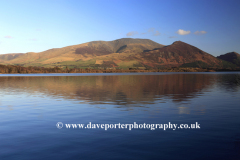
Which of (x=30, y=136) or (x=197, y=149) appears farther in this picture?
(x=30, y=136)

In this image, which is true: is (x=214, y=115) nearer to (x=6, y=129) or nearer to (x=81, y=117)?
(x=81, y=117)

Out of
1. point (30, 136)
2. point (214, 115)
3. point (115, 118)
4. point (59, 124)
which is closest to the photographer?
point (30, 136)

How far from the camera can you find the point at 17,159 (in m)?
11.1

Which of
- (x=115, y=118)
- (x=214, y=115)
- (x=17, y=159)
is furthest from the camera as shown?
(x=214, y=115)

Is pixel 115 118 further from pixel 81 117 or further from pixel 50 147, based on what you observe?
pixel 50 147

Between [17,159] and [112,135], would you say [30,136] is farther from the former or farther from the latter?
[112,135]

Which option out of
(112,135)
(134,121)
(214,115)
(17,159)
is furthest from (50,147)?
(214,115)

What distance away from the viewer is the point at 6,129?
17031 mm

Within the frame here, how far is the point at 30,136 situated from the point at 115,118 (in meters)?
8.45

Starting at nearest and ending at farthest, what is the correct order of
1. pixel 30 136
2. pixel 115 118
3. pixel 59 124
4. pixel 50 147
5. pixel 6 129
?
pixel 50 147 < pixel 30 136 < pixel 6 129 < pixel 59 124 < pixel 115 118

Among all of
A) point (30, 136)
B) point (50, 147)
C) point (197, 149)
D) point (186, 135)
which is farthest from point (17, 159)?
point (186, 135)

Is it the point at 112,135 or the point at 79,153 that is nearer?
the point at 79,153

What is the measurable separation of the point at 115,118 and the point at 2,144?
1042 cm

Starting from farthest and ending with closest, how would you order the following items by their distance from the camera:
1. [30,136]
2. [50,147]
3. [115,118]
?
[115,118], [30,136], [50,147]
